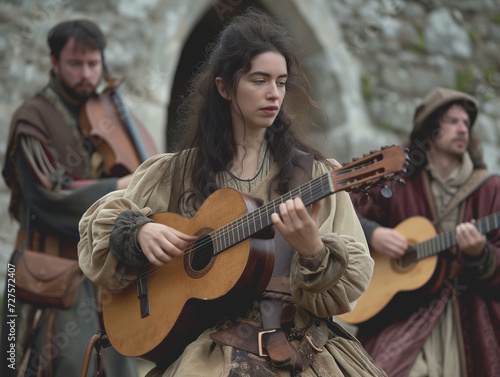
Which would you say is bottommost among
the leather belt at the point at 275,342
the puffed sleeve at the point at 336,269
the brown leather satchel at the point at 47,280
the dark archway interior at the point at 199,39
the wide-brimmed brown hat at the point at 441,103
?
the leather belt at the point at 275,342

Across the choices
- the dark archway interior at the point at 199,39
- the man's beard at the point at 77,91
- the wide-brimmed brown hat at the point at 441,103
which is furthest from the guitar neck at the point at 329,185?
the dark archway interior at the point at 199,39

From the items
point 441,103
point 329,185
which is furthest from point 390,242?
point 329,185

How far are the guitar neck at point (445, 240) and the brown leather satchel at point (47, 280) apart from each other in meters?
1.89

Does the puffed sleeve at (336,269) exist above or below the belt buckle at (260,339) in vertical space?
above

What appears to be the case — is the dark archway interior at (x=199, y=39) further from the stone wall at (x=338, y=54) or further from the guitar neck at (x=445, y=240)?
the guitar neck at (x=445, y=240)

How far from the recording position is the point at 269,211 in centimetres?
240

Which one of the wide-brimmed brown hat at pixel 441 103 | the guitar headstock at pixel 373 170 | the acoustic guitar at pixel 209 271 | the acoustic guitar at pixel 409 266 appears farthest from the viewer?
the wide-brimmed brown hat at pixel 441 103

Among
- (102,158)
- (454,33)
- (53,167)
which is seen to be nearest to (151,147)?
(102,158)

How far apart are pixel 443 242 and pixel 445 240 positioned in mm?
16

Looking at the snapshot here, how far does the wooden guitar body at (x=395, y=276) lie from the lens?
13.7 feet

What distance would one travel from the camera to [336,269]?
235 cm

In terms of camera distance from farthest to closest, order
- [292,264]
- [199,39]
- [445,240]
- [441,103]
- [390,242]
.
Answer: [199,39]
[441,103]
[390,242]
[445,240]
[292,264]

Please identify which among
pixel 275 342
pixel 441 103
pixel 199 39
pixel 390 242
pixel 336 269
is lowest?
pixel 275 342

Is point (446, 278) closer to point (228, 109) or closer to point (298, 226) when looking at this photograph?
point (228, 109)
